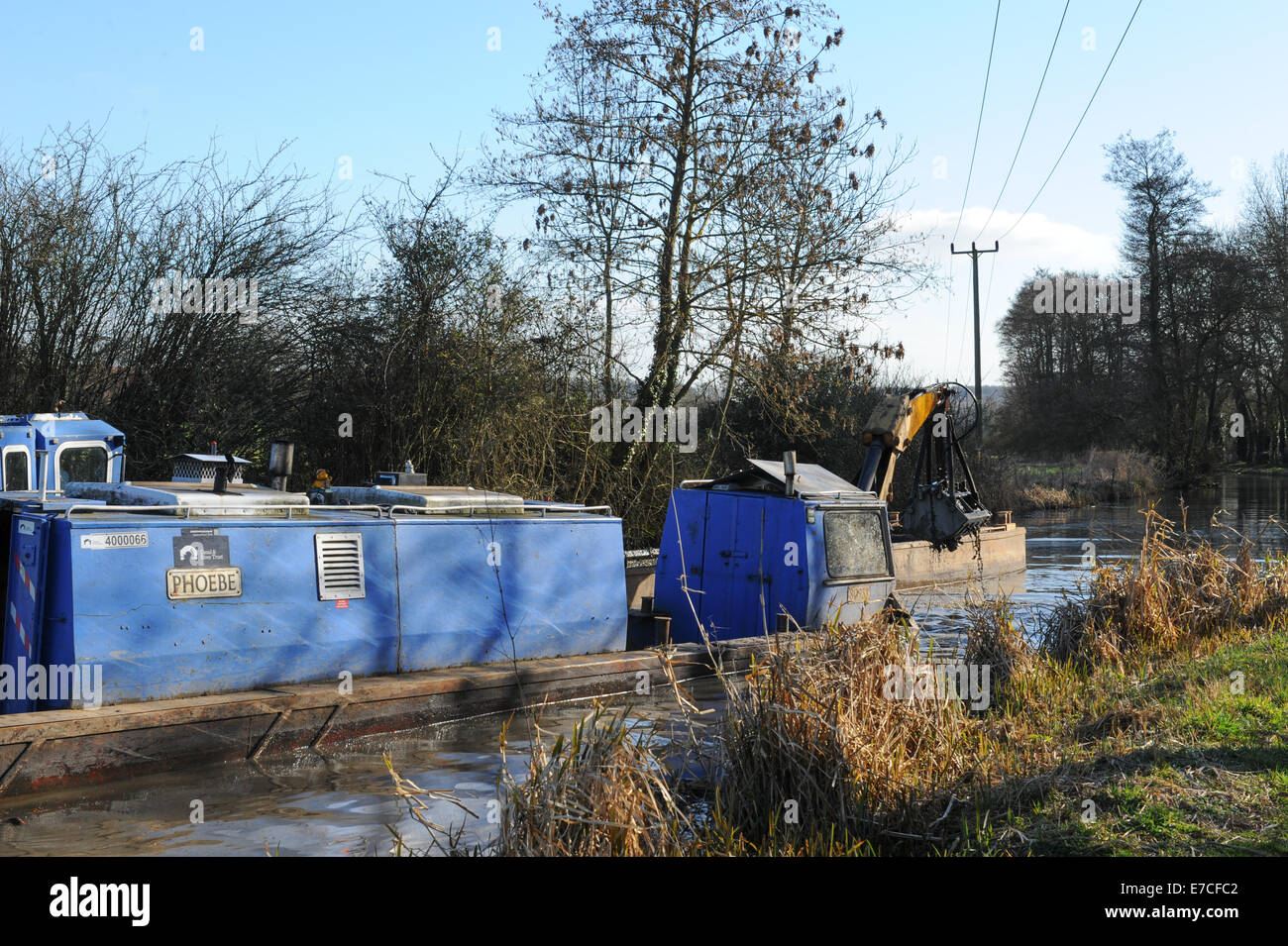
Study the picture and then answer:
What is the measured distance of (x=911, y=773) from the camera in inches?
221

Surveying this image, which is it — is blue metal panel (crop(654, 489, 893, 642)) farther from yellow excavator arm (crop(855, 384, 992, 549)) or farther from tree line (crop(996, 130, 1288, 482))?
tree line (crop(996, 130, 1288, 482))

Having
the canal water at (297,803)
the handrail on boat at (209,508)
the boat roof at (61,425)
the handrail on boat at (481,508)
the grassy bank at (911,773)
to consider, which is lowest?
the canal water at (297,803)

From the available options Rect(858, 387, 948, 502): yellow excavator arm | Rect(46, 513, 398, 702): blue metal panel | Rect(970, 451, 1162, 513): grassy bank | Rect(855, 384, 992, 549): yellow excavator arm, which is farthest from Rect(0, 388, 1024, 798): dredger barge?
Rect(970, 451, 1162, 513): grassy bank

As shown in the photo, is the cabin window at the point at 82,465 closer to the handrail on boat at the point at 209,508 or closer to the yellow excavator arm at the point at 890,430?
the handrail on boat at the point at 209,508

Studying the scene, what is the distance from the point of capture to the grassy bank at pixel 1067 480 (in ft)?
119

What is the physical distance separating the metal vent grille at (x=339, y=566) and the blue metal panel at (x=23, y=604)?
1880mm

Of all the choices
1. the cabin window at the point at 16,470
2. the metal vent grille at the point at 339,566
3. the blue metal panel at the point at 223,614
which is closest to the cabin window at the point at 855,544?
the blue metal panel at the point at 223,614

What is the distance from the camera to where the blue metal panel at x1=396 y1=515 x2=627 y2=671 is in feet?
28.9

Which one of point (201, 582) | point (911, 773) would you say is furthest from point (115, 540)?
point (911, 773)

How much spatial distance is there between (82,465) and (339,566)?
2943 mm

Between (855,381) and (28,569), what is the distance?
13.7 meters

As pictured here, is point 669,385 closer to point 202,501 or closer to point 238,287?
point 238,287

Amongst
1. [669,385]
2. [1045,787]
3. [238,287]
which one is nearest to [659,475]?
[669,385]
